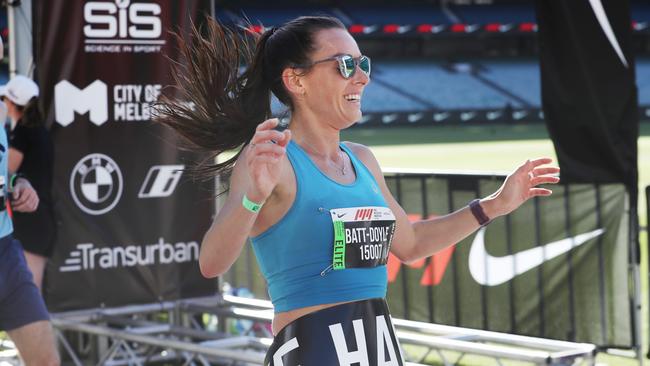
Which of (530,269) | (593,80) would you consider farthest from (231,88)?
(530,269)

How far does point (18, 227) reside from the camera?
23.1ft

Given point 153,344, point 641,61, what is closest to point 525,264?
point 153,344

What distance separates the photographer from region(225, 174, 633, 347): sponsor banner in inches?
278

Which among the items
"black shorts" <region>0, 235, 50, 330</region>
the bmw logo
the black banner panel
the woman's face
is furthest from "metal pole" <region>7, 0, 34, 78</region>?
the woman's face

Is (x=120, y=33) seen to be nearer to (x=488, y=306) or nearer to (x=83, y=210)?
(x=83, y=210)

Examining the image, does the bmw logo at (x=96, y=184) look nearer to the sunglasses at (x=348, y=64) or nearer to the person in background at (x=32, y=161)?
the person in background at (x=32, y=161)

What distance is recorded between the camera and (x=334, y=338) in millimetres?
3232

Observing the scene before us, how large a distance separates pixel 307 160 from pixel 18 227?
426 centimetres

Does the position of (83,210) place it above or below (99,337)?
above

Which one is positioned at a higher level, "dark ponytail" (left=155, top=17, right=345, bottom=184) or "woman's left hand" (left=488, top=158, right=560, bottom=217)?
"dark ponytail" (left=155, top=17, right=345, bottom=184)

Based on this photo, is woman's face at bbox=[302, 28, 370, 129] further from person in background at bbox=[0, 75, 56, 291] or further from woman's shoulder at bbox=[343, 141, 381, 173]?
person in background at bbox=[0, 75, 56, 291]

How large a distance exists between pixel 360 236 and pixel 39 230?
4.09m

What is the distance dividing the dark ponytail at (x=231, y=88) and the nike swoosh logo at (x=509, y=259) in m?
4.08

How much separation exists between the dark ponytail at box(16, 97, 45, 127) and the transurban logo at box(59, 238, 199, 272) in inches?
34.2
